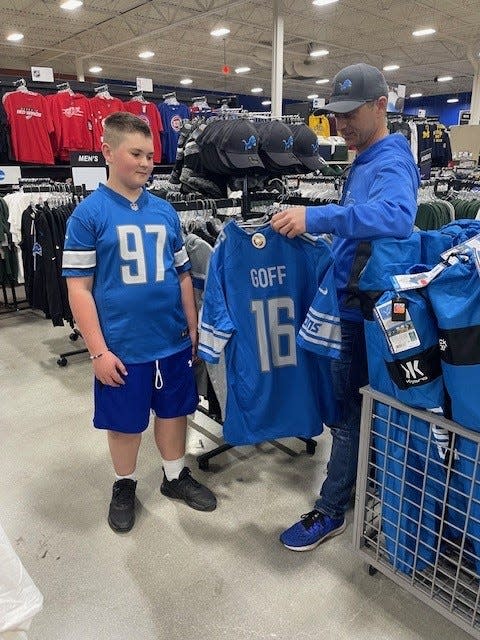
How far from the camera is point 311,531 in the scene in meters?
2.02

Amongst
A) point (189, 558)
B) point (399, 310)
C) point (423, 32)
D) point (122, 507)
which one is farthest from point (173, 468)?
point (423, 32)

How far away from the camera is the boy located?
1.80 meters

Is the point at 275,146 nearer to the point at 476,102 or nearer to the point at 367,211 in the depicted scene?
the point at 367,211

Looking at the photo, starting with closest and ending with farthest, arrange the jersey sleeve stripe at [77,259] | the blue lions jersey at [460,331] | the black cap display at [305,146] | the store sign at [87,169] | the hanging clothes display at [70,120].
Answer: the blue lions jersey at [460,331]
the jersey sleeve stripe at [77,259]
the black cap display at [305,146]
the store sign at [87,169]
the hanging clothes display at [70,120]

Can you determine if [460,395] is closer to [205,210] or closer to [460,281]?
[460,281]

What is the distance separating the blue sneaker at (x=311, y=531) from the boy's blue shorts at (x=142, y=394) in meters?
0.72

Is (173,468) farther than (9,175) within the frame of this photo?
No

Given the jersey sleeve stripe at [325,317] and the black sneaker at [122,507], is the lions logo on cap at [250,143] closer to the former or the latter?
the jersey sleeve stripe at [325,317]

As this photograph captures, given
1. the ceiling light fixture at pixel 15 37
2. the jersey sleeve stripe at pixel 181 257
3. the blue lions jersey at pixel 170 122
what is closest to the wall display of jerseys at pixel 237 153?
the jersey sleeve stripe at pixel 181 257

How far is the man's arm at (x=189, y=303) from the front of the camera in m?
2.09

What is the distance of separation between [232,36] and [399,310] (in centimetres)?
1292

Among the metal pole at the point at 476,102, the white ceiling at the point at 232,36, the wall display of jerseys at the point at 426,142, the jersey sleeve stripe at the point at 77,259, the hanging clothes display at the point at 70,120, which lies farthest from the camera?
the metal pole at the point at 476,102

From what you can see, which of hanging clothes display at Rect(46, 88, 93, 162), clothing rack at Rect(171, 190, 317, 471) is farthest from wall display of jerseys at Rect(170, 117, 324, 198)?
hanging clothes display at Rect(46, 88, 93, 162)

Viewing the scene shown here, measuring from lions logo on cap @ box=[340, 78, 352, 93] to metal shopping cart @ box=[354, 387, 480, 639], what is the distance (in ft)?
3.45
